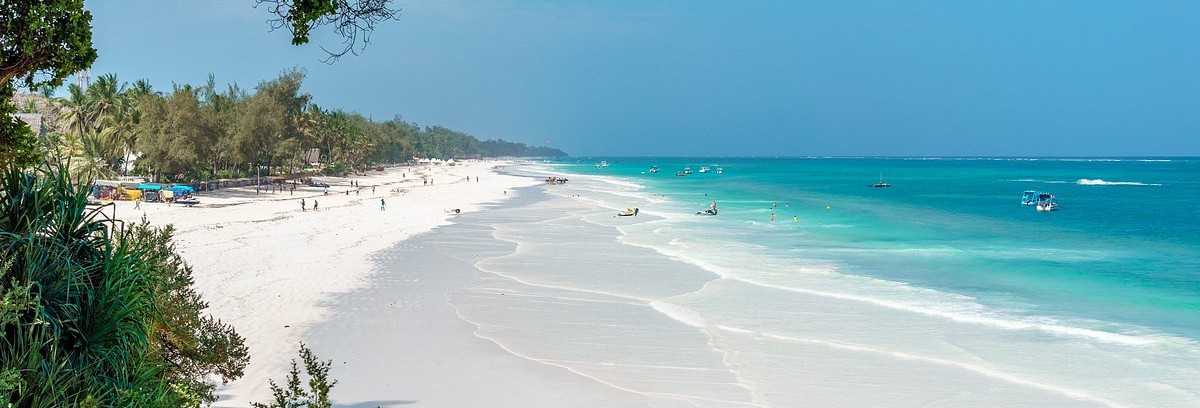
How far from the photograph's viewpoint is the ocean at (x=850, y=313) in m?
13.7

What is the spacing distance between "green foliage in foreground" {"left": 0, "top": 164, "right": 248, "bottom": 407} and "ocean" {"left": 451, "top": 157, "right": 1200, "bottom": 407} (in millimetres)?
8044

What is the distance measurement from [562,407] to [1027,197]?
6257 centimetres

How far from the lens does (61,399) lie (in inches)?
208

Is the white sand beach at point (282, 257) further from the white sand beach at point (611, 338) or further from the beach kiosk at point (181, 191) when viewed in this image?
the beach kiosk at point (181, 191)

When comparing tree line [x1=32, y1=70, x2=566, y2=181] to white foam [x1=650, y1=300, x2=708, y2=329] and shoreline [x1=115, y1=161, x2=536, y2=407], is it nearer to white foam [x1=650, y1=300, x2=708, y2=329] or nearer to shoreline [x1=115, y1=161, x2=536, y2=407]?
shoreline [x1=115, y1=161, x2=536, y2=407]

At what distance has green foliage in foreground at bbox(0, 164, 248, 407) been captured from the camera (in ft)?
16.4

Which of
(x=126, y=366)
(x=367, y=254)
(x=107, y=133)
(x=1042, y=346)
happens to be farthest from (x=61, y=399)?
(x=107, y=133)

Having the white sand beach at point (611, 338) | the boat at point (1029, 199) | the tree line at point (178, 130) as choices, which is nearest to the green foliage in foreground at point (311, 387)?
the white sand beach at point (611, 338)

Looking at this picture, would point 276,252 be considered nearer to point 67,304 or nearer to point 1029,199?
point 67,304

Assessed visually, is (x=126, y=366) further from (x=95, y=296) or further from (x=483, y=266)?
(x=483, y=266)

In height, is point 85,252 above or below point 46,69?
below

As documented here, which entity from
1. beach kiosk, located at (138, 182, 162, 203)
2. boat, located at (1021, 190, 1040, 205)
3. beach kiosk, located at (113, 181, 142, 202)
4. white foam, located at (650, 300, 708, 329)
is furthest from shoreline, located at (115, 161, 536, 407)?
boat, located at (1021, 190, 1040, 205)

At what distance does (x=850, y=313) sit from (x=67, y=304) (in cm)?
1673

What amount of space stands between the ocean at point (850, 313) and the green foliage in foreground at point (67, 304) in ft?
Result: 26.4
